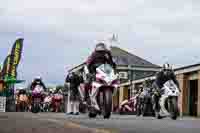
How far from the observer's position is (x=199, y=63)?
28.2 metres

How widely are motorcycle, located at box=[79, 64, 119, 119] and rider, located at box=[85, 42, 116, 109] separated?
7.3 inches

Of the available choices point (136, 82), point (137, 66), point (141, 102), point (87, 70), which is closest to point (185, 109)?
point (141, 102)

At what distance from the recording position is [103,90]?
13.4m

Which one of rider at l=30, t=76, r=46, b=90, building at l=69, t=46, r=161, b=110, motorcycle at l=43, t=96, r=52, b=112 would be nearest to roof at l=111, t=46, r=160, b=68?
building at l=69, t=46, r=161, b=110

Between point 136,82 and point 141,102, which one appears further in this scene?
point 136,82

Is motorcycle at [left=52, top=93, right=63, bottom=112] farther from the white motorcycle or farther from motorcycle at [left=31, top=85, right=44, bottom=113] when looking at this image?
the white motorcycle

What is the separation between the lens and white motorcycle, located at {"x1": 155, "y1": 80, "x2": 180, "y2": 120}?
48.2ft

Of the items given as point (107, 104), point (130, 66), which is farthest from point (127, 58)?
point (107, 104)

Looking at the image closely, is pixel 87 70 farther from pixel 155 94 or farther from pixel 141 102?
pixel 141 102

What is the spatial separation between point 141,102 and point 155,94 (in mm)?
6612

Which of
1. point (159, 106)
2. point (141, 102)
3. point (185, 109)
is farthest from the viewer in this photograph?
point (185, 109)

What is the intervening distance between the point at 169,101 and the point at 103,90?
2477 millimetres

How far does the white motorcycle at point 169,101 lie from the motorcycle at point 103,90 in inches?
75.9

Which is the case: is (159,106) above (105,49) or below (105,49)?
below
